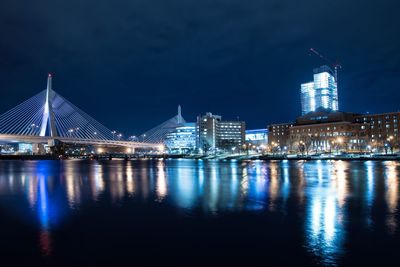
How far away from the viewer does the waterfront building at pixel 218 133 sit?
15962 cm

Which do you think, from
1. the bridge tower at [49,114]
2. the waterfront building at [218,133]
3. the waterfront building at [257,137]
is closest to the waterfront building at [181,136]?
the waterfront building at [218,133]

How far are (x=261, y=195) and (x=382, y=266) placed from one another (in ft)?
34.7

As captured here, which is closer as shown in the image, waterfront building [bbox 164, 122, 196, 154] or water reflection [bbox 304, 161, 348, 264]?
water reflection [bbox 304, 161, 348, 264]

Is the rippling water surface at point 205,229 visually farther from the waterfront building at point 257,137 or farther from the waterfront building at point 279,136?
the waterfront building at point 257,137

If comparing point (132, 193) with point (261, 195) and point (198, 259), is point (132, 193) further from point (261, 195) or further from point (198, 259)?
point (198, 259)

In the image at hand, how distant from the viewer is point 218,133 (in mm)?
162875

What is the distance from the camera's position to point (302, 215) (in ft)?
40.7

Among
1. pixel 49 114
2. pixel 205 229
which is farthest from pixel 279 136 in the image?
pixel 205 229

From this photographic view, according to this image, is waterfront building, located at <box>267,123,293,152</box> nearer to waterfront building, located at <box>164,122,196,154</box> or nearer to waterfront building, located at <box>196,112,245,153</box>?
waterfront building, located at <box>196,112,245,153</box>

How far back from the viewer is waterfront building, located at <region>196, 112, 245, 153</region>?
15962cm

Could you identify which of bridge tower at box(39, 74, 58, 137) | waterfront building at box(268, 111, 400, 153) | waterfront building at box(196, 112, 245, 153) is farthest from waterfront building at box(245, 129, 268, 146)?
bridge tower at box(39, 74, 58, 137)

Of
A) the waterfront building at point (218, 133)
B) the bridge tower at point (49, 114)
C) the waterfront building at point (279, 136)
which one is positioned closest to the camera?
the bridge tower at point (49, 114)

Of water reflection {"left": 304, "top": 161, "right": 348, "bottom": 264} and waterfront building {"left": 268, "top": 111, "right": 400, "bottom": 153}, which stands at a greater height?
waterfront building {"left": 268, "top": 111, "right": 400, "bottom": 153}

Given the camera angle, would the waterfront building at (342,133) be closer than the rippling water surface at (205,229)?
No
